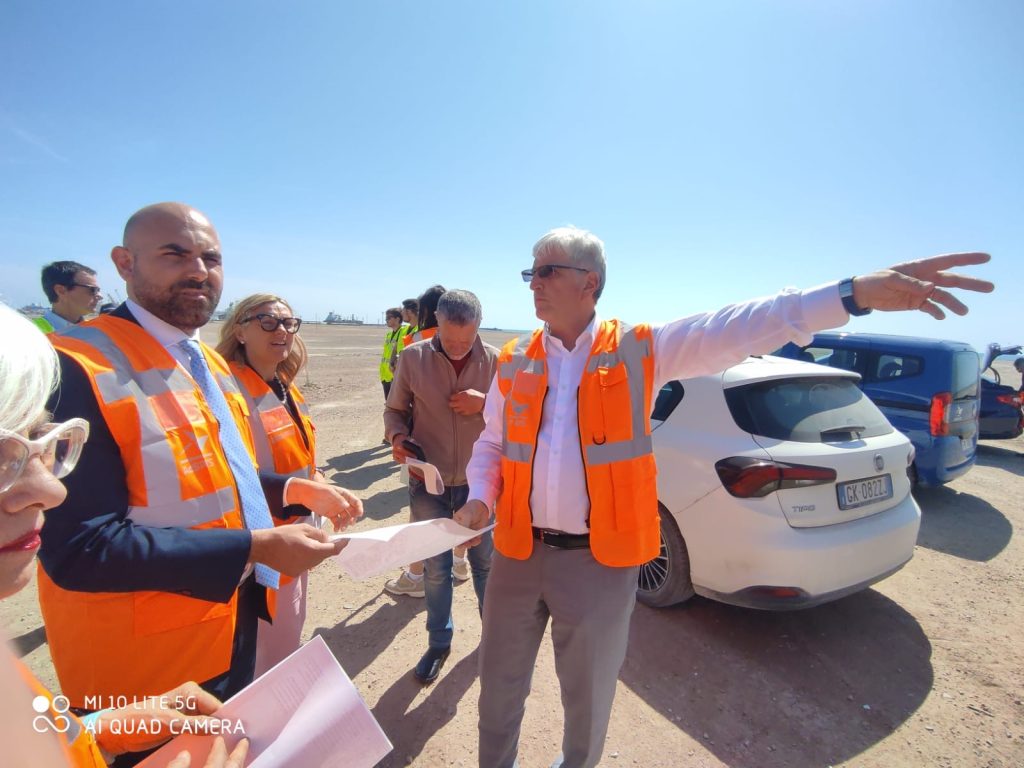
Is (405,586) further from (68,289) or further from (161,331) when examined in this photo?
(68,289)

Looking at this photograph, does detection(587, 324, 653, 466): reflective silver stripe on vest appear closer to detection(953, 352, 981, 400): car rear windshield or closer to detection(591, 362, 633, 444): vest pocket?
detection(591, 362, 633, 444): vest pocket

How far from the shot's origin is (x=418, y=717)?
256 centimetres

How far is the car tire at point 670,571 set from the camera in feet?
10.4

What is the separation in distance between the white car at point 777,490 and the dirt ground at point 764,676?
1.59ft

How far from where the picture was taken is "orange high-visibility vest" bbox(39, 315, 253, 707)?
1264 millimetres

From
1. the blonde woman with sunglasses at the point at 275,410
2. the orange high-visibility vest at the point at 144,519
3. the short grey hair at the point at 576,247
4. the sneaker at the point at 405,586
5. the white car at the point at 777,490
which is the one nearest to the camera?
the orange high-visibility vest at the point at 144,519

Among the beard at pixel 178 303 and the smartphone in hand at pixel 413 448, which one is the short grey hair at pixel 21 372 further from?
the smartphone in hand at pixel 413 448

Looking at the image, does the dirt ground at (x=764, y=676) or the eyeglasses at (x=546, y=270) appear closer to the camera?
the eyeglasses at (x=546, y=270)

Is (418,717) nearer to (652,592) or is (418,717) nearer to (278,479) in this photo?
(278,479)

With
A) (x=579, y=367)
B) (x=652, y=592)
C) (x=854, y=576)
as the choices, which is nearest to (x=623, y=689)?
(x=652, y=592)

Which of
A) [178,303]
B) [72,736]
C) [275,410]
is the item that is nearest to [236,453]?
[178,303]

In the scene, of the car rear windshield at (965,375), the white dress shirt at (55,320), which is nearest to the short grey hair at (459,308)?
the white dress shirt at (55,320)

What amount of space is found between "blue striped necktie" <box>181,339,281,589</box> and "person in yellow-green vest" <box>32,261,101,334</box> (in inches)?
166

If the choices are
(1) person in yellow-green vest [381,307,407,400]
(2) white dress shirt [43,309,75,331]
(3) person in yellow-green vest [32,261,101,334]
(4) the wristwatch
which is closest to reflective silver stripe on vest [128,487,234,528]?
(4) the wristwatch
